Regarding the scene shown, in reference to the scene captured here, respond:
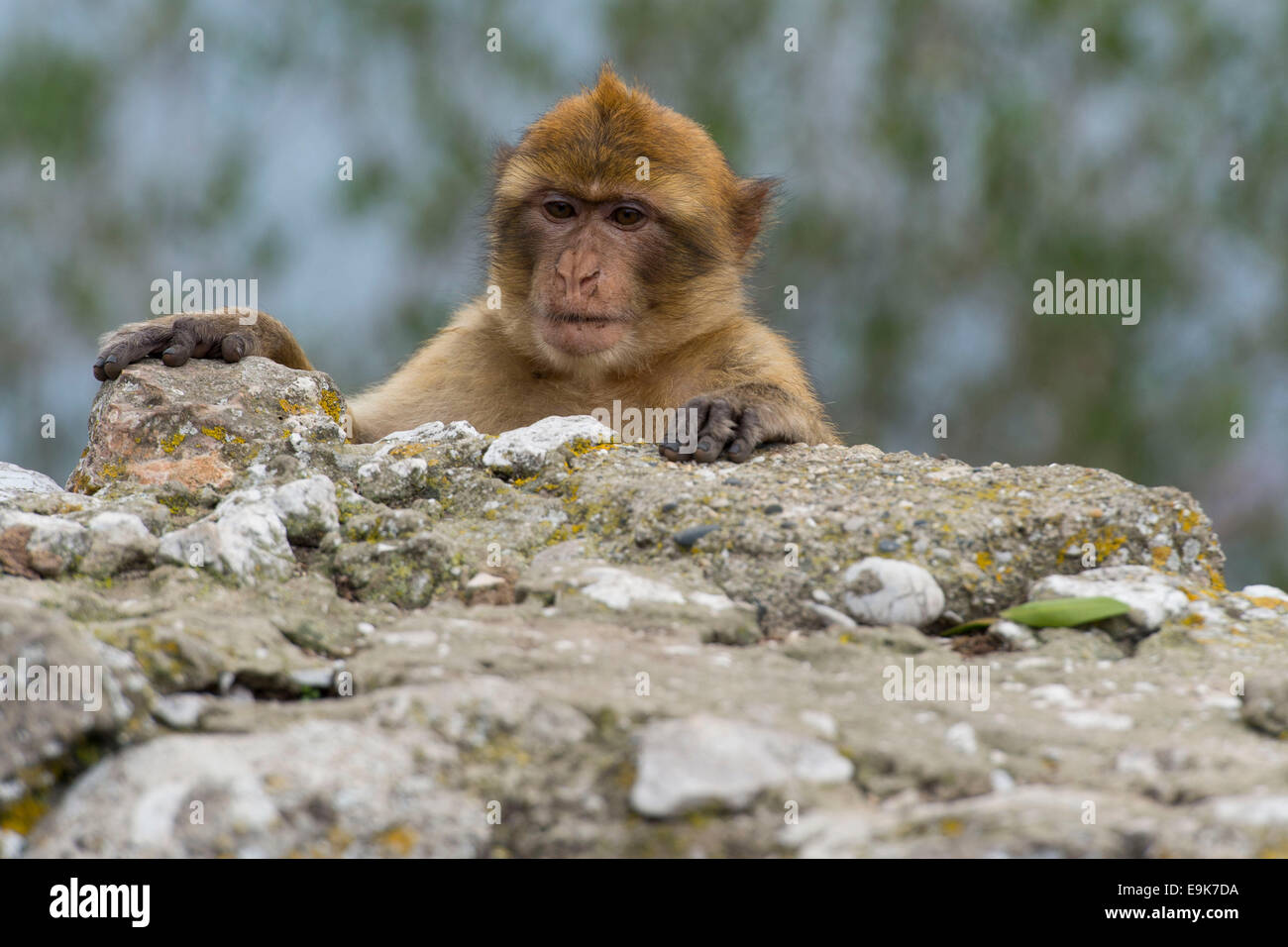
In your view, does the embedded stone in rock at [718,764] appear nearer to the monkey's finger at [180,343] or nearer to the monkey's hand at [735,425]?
the monkey's hand at [735,425]

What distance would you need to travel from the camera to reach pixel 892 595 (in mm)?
2576

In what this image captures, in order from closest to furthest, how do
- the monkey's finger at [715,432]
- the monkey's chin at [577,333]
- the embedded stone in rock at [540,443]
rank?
the embedded stone in rock at [540,443], the monkey's finger at [715,432], the monkey's chin at [577,333]

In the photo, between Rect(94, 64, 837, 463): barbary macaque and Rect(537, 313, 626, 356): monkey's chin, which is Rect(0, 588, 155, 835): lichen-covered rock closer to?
Rect(94, 64, 837, 463): barbary macaque

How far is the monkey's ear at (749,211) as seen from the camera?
5.46 meters

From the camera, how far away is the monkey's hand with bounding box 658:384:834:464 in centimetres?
357

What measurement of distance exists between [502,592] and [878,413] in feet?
24.2

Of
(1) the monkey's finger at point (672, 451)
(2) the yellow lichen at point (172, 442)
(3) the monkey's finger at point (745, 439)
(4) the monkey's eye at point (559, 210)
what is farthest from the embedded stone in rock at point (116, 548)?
(4) the monkey's eye at point (559, 210)

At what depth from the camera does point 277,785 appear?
165 centimetres

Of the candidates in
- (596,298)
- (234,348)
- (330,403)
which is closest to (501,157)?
(596,298)

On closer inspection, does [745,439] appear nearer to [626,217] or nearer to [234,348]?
[626,217]

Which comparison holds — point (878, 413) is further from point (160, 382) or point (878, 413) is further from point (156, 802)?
point (156, 802)

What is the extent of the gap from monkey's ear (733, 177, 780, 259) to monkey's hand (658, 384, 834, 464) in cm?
143

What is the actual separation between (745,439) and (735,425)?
8 centimetres

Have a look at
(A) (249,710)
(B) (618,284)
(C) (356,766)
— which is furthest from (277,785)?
(B) (618,284)
